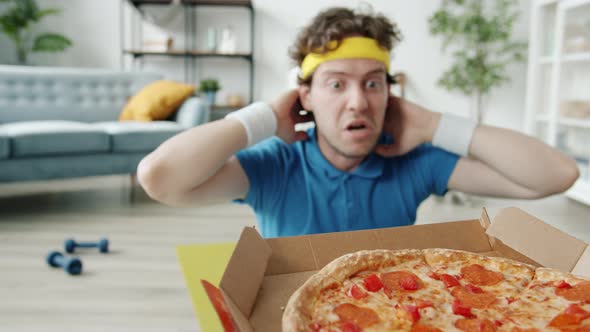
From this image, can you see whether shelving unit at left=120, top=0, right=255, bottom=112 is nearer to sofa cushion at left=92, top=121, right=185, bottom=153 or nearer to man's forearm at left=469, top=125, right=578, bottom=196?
sofa cushion at left=92, top=121, right=185, bottom=153

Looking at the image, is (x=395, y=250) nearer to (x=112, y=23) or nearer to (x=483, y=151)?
(x=483, y=151)

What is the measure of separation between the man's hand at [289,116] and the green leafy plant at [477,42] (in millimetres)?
4355

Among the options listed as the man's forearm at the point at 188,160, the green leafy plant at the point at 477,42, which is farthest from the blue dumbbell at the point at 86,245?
the green leafy plant at the point at 477,42

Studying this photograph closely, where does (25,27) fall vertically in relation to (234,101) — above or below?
above

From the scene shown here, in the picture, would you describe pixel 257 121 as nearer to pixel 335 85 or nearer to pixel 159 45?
pixel 335 85

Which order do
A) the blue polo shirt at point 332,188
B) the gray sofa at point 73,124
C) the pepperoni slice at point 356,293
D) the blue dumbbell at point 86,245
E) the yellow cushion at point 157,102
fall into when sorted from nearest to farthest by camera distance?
the pepperoni slice at point 356,293 → the blue polo shirt at point 332,188 → the blue dumbbell at point 86,245 → the gray sofa at point 73,124 → the yellow cushion at point 157,102

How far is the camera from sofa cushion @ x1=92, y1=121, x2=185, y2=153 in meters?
3.56

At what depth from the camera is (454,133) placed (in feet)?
4.08

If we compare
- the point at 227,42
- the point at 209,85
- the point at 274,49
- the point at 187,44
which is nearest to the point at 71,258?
the point at 209,85

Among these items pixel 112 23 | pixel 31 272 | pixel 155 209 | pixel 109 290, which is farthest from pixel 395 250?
pixel 112 23

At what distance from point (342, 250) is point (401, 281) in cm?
10

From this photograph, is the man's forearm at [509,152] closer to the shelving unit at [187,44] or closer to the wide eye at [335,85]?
the wide eye at [335,85]

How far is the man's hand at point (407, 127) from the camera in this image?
128 centimetres

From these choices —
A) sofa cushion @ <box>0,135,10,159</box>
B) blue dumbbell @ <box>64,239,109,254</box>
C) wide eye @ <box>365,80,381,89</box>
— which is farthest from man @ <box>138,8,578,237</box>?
sofa cushion @ <box>0,135,10,159</box>
